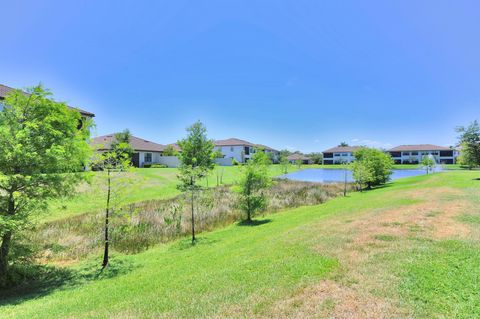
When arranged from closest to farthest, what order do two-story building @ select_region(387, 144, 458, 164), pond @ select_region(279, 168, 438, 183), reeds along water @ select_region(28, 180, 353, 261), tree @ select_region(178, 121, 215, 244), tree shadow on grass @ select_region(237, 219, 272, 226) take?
reeds along water @ select_region(28, 180, 353, 261) → tree @ select_region(178, 121, 215, 244) → tree shadow on grass @ select_region(237, 219, 272, 226) → pond @ select_region(279, 168, 438, 183) → two-story building @ select_region(387, 144, 458, 164)

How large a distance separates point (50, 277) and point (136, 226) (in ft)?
18.4

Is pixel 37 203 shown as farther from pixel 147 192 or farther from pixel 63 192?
pixel 147 192

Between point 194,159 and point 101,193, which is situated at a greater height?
point 194,159

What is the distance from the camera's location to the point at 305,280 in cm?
596

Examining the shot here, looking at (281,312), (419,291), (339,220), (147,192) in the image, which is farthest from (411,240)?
(147,192)

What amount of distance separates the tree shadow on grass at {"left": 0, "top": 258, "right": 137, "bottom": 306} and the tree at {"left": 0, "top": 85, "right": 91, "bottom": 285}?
1.94 ft

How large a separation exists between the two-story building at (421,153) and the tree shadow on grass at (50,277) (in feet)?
319

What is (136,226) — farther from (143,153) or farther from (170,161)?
(170,161)

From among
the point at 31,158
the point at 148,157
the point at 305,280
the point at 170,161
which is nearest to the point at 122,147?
the point at 31,158

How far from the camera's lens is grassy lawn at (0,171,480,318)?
4.91 m

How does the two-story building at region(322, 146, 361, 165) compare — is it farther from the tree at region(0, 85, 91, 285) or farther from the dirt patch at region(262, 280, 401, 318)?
the dirt patch at region(262, 280, 401, 318)

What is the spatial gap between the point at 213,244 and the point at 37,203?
729cm

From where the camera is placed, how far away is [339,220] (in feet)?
40.5

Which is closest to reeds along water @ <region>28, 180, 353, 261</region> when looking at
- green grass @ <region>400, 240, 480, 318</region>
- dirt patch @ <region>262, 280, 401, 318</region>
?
dirt patch @ <region>262, 280, 401, 318</region>
